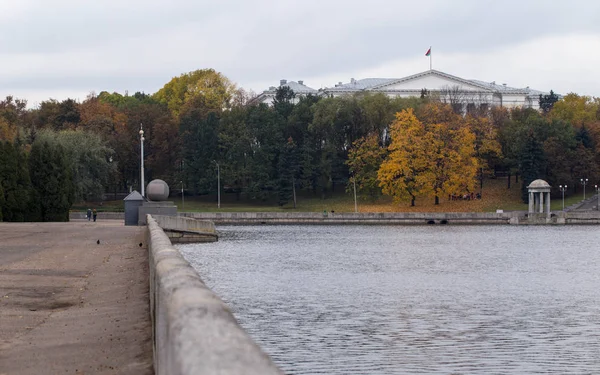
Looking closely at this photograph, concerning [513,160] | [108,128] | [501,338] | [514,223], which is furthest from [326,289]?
[108,128]

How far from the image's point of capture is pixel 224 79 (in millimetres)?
157625

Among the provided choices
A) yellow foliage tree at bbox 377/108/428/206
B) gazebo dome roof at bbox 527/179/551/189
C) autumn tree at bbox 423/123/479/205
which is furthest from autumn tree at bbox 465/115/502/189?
gazebo dome roof at bbox 527/179/551/189

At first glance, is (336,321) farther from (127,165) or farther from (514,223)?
(127,165)

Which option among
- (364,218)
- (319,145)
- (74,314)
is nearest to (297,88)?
(319,145)

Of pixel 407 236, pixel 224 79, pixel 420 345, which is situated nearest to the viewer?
pixel 420 345

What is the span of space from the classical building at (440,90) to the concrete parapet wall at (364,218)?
1775 inches

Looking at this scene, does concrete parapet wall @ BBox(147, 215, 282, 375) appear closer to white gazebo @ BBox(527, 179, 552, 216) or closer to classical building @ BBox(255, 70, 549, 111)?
white gazebo @ BBox(527, 179, 552, 216)

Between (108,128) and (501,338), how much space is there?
11452cm

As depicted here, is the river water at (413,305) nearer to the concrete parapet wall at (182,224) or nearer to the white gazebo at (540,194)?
the concrete parapet wall at (182,224)

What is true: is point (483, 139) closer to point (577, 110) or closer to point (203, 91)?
point (577, 110)

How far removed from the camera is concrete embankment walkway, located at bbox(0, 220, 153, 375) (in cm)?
994

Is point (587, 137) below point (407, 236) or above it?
above

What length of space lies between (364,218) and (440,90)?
5153 cm

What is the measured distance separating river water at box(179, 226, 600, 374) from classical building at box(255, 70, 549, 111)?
9413 centimetres
